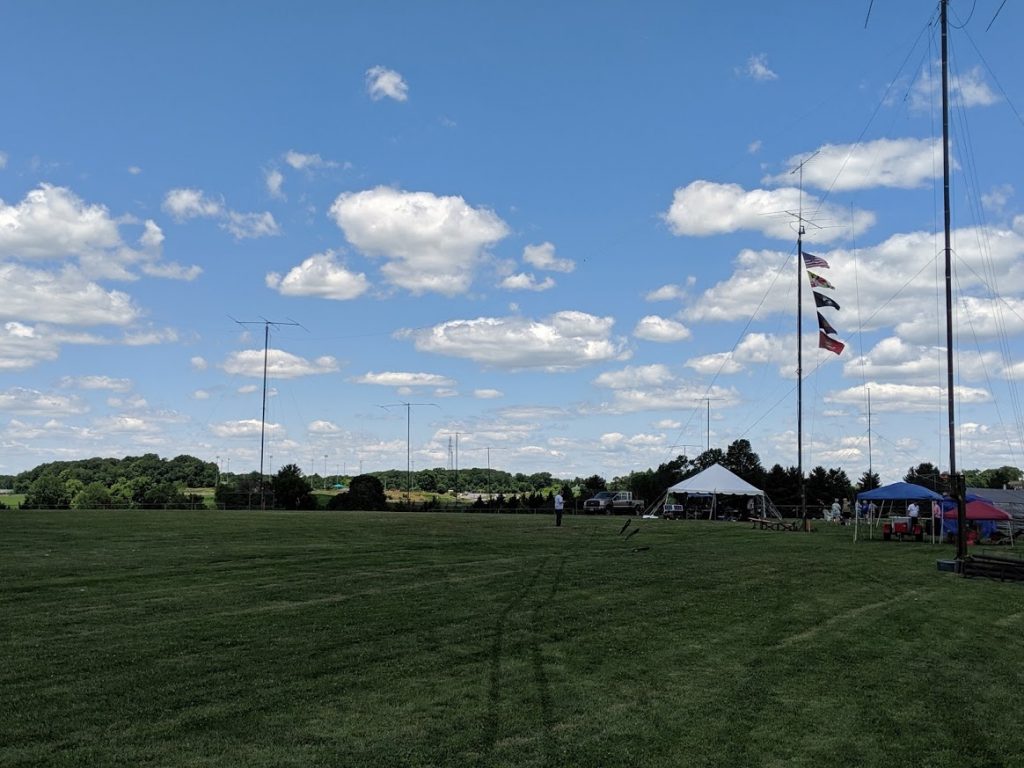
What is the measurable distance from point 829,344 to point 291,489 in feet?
199

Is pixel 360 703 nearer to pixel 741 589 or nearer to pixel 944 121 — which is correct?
Answer: pixel 741 589

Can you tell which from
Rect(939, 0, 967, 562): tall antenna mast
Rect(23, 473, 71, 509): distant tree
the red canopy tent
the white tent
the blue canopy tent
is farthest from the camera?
Rect(23, 473, 71, 509): distant tree

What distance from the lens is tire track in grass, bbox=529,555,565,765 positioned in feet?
23.7

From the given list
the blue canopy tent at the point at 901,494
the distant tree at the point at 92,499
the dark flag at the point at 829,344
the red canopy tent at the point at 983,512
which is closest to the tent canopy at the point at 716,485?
the dark flag at the point at 829,344

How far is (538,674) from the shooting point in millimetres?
9602

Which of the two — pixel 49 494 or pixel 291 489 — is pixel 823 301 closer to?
pixel 291 489

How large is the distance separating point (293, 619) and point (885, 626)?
8595 millimetres

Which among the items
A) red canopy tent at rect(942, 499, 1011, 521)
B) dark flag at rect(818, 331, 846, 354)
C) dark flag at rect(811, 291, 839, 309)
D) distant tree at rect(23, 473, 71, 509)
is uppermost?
dark flag at rect(811, 291, 839, 309)

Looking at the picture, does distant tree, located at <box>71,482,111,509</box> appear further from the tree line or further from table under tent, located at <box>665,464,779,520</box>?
table under tent, located at <box>665,464,779,520</box>

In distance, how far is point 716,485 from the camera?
5362cm

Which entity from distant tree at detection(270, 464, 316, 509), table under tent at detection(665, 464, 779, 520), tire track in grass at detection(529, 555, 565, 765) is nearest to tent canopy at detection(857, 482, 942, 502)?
table under tent at detection(665, 464, 779, 520)

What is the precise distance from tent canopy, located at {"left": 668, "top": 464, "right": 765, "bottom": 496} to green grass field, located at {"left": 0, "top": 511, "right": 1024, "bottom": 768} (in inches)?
1320

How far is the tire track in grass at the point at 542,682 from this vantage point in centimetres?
723

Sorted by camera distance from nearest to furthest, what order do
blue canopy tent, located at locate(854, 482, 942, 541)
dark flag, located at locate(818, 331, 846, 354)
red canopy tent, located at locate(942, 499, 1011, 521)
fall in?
red canopy tent, located at locate(942, 499, 1011, 521) < blue canopy tent, located at locate(854, 482, 942, 541) < dark flag, located at locate(818, 331, 846, 354)
